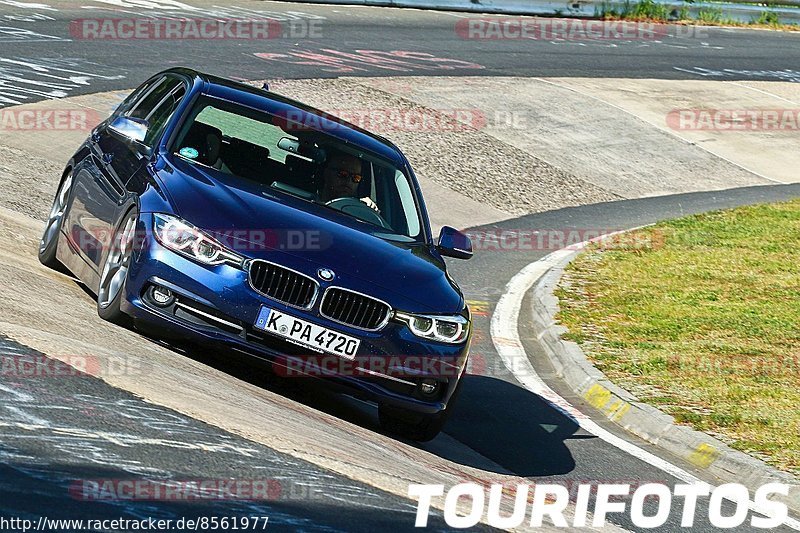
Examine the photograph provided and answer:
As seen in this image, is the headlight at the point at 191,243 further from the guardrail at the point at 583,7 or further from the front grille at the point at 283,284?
the guardrail at the point at 583,7

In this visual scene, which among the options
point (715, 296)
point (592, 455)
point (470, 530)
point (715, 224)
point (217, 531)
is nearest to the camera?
point (217, 531)

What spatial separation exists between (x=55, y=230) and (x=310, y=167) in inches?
80.5

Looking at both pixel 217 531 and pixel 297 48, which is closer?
pixel 217 531

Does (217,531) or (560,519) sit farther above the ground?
(217,531)

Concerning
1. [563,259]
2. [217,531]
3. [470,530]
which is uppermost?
[217,531]

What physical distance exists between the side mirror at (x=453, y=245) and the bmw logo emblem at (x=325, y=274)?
158 centimetres

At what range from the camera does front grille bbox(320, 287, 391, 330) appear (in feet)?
24.6

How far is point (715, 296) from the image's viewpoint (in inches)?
532

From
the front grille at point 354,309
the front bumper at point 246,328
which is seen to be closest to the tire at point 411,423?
the front bumper at point 246,328

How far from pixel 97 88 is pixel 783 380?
1086 cm

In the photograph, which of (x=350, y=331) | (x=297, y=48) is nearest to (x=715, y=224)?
(x=297, y=48)

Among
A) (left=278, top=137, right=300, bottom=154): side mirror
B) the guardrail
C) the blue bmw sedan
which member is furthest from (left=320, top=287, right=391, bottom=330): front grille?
the guardrail

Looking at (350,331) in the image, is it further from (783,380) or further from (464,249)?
(783,380)

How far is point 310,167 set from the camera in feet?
29.3
